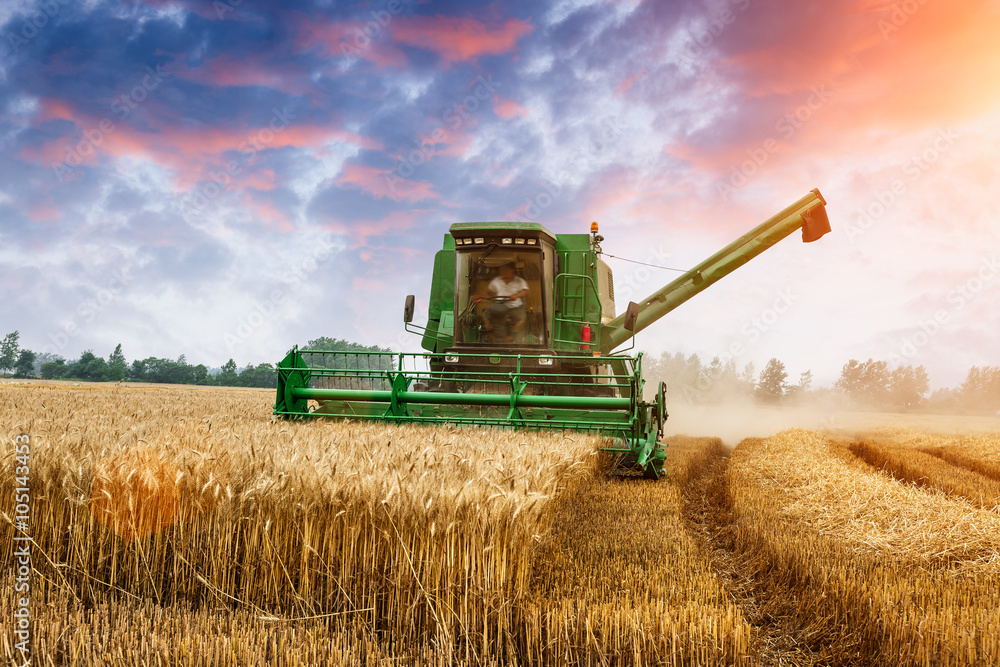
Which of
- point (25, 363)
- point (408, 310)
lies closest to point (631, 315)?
point (408, 310)

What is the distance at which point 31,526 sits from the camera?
3025 millimetres

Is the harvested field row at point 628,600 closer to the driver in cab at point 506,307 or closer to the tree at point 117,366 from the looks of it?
the driver in cab at point 506,307

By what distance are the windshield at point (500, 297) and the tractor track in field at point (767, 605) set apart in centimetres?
345

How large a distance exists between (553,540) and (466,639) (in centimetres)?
128

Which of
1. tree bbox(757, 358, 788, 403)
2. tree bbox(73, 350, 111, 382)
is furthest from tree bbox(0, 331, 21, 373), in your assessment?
tree bbox(757, 358, 788, 403)

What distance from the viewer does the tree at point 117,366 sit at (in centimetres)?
6072

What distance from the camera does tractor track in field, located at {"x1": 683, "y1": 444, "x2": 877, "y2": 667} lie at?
271 centimetres

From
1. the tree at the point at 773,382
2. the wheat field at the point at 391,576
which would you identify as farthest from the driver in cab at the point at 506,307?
the tree at the point at 773,382

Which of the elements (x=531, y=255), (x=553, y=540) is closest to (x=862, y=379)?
(x=531, y=255)

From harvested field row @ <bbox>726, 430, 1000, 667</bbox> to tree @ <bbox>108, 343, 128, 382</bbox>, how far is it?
66558 millimetres

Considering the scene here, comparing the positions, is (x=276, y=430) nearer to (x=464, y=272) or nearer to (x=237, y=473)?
(x=237, y=473)

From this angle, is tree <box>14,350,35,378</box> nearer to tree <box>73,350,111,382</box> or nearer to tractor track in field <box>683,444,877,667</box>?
tree <box>73,350,111,382</box>

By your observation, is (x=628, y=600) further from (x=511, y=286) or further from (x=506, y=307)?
(x=511, y=286)

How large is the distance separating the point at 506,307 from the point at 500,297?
169 millimetres
